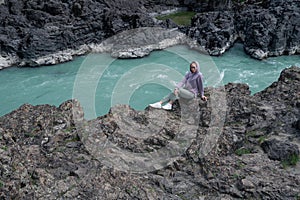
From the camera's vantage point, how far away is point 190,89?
21.9 feet

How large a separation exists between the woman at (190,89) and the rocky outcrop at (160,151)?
16cm

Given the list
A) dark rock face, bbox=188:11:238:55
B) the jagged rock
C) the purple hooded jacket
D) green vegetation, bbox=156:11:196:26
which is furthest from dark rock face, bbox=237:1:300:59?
the jagged rock

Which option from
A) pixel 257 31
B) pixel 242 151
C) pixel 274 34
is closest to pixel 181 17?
pixel 257 31

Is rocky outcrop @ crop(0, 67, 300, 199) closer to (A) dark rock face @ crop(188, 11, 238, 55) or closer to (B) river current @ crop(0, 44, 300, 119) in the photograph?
(B) river current @ crop(0, 44, 300, 119)

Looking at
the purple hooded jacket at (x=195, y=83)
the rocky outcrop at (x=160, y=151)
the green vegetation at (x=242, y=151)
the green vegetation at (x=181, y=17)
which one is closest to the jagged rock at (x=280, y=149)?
the rocky outcrop at (x=160, y=151)

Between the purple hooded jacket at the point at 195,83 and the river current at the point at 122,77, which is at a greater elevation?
the purple hooded jacket at the point at 195,83

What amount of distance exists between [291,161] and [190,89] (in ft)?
8.53

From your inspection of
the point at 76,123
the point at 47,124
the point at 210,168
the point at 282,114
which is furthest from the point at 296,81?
the point at 47,124

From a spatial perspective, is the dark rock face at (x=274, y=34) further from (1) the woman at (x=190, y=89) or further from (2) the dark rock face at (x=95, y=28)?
(1) the woman at (x=190, y=89)

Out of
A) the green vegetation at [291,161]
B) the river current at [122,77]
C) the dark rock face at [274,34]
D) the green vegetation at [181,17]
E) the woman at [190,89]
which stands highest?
the woman at [190,89]

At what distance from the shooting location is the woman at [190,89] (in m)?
6.52

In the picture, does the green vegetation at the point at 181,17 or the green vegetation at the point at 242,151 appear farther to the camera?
the green vegetation at the point at 181,17

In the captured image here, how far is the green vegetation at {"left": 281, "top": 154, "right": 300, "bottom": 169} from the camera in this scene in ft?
15.8

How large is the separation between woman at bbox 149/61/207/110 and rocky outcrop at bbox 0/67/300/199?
0.16 m
